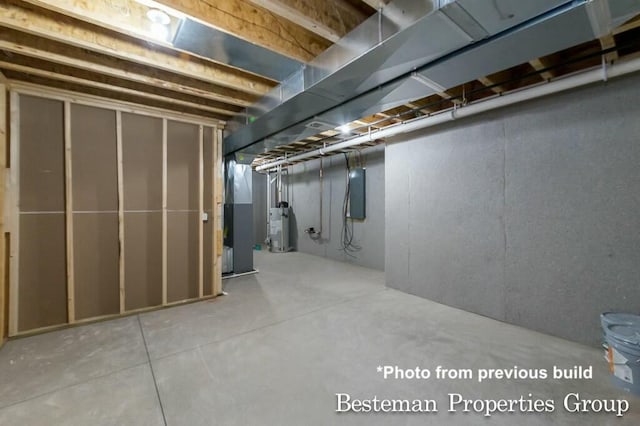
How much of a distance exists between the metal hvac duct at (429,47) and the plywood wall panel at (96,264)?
2355 mm

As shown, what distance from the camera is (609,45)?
2105 mm

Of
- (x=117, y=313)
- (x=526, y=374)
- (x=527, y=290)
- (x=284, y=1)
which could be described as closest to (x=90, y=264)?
(x=117, y=313)

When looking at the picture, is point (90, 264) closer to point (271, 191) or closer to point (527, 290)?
point (527, 290)

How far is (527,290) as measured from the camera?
2.79 meters

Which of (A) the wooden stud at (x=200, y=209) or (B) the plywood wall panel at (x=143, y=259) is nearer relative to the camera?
(B) the plywood wall panel at (x=143, y=259)

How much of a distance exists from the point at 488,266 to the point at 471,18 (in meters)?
2.54

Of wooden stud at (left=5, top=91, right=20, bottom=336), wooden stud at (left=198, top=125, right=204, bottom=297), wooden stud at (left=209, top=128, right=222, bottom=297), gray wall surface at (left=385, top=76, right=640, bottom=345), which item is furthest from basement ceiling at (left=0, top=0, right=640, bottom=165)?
wooden stud at (left=209, top=128, right=222, bottom=297)

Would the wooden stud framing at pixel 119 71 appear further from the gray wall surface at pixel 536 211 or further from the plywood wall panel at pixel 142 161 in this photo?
the gray wall surface at pixel 536 211

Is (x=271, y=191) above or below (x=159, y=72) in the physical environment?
below

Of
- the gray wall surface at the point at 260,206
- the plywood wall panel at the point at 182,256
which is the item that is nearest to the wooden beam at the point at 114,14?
the plywood wall panel at the point at 182,256

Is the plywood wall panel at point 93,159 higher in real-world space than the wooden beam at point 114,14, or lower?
lower

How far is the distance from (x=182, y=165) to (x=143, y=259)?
128 cm

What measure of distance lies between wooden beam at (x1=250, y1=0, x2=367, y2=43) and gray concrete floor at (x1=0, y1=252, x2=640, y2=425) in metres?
2.46

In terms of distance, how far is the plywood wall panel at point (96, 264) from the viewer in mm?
3006
